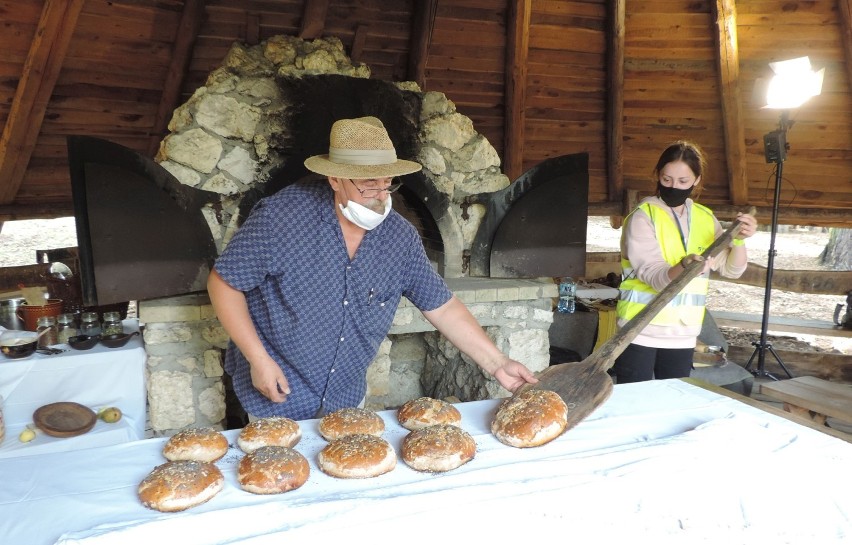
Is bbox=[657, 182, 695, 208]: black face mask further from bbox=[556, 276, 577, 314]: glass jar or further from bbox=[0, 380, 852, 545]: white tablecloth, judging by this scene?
bbox=[556, 276, 577, 314]: glass jar

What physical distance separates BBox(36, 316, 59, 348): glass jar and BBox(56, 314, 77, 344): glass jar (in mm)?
19

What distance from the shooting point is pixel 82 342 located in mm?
3201

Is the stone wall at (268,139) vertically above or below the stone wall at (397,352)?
above

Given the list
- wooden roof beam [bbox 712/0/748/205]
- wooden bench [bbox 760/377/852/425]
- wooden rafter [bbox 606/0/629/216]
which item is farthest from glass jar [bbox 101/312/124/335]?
wooden roof beam [bbox 712/0/748/205]

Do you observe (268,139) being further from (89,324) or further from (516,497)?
(516,497)

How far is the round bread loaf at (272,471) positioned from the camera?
4.94 feet

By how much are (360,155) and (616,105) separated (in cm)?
463

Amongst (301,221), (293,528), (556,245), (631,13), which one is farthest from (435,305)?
(631,13)

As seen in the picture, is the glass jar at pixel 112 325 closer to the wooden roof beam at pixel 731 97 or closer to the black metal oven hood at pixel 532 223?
the black metal oven hood at pixel 532 223

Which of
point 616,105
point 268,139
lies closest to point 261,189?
point 268,139

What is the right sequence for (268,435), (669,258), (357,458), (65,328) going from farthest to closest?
(65,328), (669,258), (268,435), (357,458)

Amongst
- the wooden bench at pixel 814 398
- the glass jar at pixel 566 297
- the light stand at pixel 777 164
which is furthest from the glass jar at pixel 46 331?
the light stand at pixel 777 164

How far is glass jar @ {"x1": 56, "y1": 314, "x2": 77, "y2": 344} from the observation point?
11.0 ft

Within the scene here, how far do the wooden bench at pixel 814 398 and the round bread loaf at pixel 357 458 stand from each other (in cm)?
269
